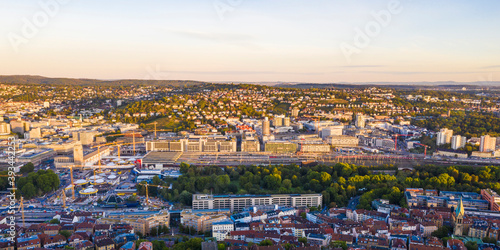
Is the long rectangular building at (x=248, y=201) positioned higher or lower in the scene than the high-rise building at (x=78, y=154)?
lower

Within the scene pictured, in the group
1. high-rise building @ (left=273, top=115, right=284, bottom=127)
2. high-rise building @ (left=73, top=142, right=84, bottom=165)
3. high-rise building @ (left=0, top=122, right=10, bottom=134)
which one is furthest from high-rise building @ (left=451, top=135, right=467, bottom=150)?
high-rise building @ (left=0, top=122, right=10, bottom=134)

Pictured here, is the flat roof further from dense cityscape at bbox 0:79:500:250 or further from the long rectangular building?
the long rectangular building

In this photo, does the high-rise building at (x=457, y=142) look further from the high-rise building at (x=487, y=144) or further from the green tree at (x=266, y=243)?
the green tree at (x=266, y=243)

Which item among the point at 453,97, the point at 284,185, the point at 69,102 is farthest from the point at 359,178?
the point at 69,102

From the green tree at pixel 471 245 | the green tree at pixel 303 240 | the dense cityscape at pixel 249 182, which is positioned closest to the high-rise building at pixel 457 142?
the dense cityscape at pixel 249 182

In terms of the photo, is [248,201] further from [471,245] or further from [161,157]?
[161,157]

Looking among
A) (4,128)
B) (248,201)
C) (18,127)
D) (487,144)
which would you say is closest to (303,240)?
(248,201)

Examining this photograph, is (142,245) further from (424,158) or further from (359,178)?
(424,158)
